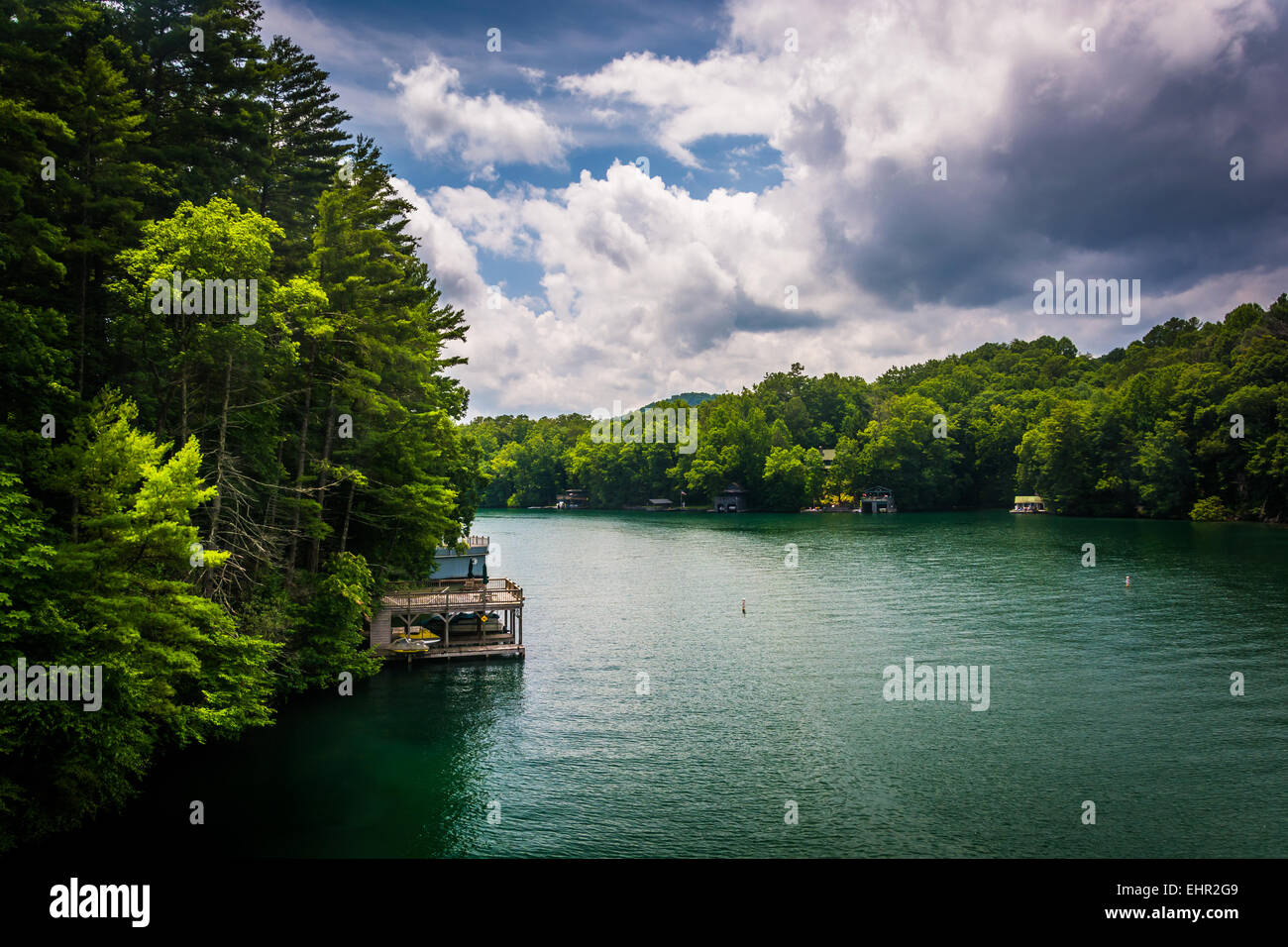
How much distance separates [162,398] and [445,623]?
54.7 feet

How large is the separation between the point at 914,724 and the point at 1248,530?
270 ft

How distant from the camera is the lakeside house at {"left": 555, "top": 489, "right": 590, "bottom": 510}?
17938 centimetres

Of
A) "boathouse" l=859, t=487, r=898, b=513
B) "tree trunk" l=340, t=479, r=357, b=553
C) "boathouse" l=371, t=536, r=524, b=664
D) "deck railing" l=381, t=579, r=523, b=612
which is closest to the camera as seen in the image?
"tree trunk" l=340, t=479, r=357, b=553

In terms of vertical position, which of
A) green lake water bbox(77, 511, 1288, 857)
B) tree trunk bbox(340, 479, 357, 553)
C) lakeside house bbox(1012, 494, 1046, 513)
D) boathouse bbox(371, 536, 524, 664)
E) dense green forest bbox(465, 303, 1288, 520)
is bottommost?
green lake water bbox(77, 511, 1288, 857)

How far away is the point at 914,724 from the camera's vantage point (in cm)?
2675

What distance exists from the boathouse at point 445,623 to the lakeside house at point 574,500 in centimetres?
13722

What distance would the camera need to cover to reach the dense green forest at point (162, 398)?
57.5 feet

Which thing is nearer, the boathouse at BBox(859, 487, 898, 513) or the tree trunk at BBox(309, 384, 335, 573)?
the tree trunk at BBox(309, 384, 335, 573)

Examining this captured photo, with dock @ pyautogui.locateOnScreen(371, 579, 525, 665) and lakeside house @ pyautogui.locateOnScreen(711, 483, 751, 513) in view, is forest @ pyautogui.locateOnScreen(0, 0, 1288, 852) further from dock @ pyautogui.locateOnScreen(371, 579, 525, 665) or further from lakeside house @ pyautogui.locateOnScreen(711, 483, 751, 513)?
lakeside house @ pyautogui.locateOnScreen(711, 483, 751, 513)

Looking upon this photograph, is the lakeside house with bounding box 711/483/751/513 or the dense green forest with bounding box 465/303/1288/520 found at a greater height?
the dense green forest with bounding box 465/303/1288/520

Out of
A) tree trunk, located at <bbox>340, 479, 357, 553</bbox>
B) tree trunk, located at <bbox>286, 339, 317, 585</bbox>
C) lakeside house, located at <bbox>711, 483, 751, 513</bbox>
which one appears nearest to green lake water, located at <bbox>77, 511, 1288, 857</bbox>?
tree trunk, located at <bbox>286, 339, 317, 585</bbox>

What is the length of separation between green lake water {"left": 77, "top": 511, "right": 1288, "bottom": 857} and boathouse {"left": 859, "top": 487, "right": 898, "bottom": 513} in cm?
9640

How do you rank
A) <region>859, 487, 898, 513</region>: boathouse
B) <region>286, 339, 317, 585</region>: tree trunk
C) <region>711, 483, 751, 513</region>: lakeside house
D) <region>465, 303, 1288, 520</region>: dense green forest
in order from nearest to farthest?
<region>286, 339, 317, 585</region>: tree trunk → <region>465, 303, 1288, 520</region>: dense green forest → <region>859, 487, 898, 513</region>: boathouse → <region>711, 483, 751, 513</region>: lakeside house
